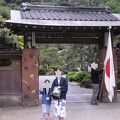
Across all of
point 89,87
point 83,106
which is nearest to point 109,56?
point 83,106

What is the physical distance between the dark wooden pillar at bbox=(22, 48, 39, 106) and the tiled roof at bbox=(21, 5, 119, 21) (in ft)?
5.86

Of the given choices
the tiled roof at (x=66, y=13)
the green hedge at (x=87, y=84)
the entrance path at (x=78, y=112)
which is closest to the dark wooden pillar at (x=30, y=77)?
the entrance path at (x=78, y=112)

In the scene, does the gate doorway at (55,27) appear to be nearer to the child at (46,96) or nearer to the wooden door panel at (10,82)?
the wooden door panel at (10,82)

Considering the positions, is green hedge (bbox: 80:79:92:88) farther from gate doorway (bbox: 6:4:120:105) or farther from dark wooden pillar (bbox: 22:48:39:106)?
dark wooden pillar (bbox: 22:48:39:106)

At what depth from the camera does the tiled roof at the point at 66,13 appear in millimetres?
17594

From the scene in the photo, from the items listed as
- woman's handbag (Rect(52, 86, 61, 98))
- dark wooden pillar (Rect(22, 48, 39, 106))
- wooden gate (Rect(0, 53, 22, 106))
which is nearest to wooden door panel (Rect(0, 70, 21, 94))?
wooden gate (Rect(0, 53, 22, 106))

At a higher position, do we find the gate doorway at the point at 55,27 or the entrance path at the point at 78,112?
the gate doorway at the point at 55,27

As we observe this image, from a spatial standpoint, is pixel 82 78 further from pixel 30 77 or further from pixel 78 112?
pixel 78 112

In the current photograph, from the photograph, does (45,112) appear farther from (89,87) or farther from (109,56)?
(89,87)

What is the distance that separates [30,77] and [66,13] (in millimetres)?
4474

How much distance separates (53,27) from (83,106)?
3.77 m

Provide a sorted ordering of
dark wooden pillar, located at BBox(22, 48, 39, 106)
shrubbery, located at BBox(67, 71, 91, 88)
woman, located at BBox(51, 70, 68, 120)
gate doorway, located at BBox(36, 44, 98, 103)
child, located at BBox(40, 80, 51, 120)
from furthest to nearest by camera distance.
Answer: gate doorway, located at BBox(36, 44, 98, 103) < shrubbery, located at BBox(67, 71, 91, 88) < dark wooden pillar, located at BBox(22, 48, 39, 106) < child, located at BBox(40, 80, 51, 120) < woman, located at BBox(51, 70, 68, 120)

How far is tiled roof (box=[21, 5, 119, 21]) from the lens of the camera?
57.7 feet

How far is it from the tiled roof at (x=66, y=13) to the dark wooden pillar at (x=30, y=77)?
5.86 ft
